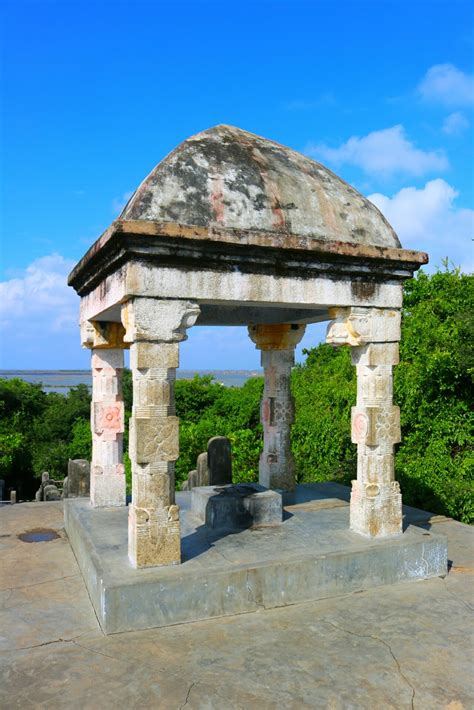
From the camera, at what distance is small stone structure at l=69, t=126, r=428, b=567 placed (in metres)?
5.50

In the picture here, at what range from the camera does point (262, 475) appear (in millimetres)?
9312

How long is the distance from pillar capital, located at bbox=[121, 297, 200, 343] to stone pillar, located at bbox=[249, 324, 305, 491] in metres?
3.58

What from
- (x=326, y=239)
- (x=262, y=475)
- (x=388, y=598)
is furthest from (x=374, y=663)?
(x=262, y=475)

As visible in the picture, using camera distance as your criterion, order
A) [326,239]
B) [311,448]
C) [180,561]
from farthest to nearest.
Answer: [311,448] < [326,239] < [180,561]

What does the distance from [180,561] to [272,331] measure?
4381 millimetres

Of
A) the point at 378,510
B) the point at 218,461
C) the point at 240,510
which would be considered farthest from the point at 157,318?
the point at 218,461

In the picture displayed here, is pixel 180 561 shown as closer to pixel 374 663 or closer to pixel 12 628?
pixel 12 628

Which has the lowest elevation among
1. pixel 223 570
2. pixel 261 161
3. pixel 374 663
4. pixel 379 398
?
pixel 374 663

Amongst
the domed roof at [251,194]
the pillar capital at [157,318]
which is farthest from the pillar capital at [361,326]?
the pillar capital at [157,318]

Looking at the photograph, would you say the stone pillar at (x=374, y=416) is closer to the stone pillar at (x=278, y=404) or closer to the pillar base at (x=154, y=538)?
the pillar base at (x=154, y=538)

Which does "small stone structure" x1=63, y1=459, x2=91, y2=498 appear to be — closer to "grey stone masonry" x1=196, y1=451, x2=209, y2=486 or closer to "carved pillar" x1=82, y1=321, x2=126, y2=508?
"carved pillar" x1=82, y1=321, x2=126, y2=508

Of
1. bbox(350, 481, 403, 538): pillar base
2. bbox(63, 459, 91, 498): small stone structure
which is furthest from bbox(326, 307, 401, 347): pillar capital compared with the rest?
bbox(63, 459, 91, 498): small stone structure

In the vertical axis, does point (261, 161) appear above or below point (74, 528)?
above

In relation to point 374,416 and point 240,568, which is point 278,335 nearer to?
point 374,416
